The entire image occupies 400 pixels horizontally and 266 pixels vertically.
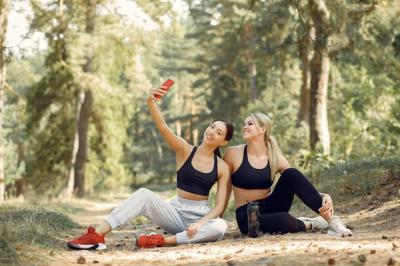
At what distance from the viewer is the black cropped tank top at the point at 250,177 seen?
6.23 m

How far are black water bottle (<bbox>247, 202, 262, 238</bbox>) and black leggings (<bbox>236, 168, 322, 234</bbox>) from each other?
0.69 feet

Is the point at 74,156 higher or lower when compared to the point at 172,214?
higher

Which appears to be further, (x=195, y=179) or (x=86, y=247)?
(x=195, y=179)

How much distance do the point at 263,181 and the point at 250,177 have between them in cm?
16

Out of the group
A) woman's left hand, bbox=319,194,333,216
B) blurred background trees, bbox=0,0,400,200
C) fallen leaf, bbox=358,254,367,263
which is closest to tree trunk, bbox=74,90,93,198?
blurred background trees, bbox=0,0,400,200

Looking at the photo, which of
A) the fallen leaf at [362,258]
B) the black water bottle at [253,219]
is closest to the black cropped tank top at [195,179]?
the black water bottle at [253,219]

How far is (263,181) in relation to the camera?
20.6ft

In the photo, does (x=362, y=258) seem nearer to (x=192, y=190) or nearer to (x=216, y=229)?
(x=216, y=229)

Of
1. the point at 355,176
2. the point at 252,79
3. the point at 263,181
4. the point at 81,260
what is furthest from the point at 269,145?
the point at 252,79

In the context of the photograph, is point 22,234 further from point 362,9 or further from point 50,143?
point 50,143

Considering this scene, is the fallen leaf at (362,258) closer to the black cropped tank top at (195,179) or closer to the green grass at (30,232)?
the black cropped tank top at (195,179)

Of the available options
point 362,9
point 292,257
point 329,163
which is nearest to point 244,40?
point 362,9

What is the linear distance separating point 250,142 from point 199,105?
151ft

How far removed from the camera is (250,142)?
6375mm
